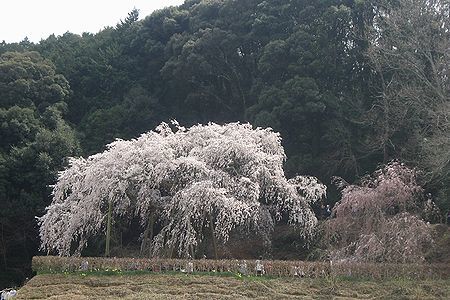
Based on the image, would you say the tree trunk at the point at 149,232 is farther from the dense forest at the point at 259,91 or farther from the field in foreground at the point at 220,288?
the dense forest at the point at 259,91

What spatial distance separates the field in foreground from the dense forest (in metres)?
5.25

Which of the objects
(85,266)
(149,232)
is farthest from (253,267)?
(149,232)

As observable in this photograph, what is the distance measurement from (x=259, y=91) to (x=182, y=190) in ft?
40.0

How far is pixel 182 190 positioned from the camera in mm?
17250

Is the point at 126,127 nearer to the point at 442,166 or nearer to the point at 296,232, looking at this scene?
the point at 296,232

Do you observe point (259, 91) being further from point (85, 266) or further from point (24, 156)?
point (85, 266)

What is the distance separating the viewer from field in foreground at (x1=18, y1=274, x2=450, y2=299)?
13.9m

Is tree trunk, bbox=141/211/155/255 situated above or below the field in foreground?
above

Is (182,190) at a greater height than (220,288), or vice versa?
(182,190)

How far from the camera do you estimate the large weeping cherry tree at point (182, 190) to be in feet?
56.2

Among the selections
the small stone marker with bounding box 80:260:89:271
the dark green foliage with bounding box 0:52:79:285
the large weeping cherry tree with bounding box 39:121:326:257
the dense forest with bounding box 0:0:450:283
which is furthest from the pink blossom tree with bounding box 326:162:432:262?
the dark green foliage with bounding box 0:52:79:285

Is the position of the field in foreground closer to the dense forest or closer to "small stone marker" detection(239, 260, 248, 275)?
"small stone marker" detection(239, 260, 248, 275)

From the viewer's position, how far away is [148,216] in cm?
1941

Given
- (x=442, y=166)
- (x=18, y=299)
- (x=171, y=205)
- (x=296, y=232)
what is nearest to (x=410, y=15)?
(x=442, y=166)
